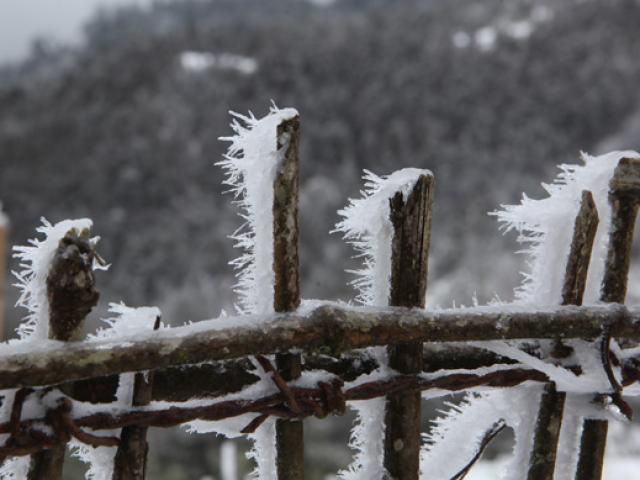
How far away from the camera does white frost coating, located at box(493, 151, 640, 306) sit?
0.93m

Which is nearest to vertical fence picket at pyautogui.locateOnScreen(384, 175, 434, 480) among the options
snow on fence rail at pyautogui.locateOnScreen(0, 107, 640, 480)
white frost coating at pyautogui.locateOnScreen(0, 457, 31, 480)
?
snow on fence rail at pyautogui.locateOnScreen(0, 107, 640, 480)

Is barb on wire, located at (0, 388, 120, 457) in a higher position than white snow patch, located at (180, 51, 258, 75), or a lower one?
lower

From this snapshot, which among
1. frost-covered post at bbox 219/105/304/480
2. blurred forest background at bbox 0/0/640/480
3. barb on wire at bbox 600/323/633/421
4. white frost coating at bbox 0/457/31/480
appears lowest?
white frost coating at bbox 0/457/31/480

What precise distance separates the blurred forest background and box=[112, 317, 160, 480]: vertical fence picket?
1719 centimetres

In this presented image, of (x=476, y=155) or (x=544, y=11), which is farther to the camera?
(x=544, y=11)

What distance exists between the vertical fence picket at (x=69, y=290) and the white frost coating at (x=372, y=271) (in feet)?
1.01

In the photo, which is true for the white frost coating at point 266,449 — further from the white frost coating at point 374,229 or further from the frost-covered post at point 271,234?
the white frost coating at point 374,229

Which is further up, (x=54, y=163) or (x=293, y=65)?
(x=293, y=65)

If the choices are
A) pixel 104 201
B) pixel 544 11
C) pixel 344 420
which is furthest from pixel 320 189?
pixel 544 11

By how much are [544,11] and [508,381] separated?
3168 centimetres

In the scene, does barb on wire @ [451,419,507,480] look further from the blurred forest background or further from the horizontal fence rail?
the blurred forest background

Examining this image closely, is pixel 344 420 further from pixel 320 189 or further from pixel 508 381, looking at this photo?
pixel 320 189

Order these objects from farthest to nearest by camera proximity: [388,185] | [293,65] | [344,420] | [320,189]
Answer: [293,65] → [320,189] → [344,420] → [388,185]

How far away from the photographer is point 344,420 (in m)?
11.0
